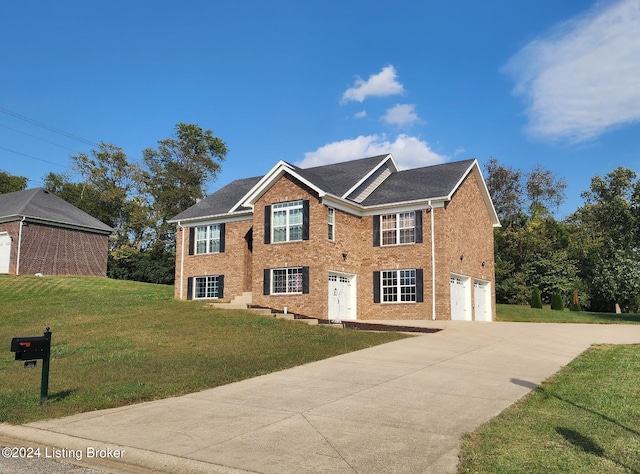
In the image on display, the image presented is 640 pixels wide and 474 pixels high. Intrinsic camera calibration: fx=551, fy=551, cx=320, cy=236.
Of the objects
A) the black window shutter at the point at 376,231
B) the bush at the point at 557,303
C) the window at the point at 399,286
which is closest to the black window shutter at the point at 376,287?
the window at the point at 399,286

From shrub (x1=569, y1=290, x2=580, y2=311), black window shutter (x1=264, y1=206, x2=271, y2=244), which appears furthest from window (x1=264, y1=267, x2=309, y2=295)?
shrub (x1=569, y1=290, x2=580, y2=311)

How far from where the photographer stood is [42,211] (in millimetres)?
40938

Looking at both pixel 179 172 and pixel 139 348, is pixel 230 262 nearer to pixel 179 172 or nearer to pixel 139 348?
pixel 139 348

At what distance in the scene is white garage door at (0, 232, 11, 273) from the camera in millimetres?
38812

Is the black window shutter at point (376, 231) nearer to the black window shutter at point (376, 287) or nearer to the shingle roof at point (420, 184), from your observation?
the shingle roof at point (420, 184)

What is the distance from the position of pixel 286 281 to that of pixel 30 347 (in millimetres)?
16401

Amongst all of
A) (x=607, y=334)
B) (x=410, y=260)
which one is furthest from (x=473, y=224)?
(x=607, y=334)

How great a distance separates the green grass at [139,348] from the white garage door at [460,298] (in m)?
8.47

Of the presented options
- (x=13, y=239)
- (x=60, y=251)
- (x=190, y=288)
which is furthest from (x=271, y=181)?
(x=60, y=251)

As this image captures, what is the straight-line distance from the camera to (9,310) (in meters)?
23.3

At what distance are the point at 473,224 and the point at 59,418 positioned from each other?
77.5ft

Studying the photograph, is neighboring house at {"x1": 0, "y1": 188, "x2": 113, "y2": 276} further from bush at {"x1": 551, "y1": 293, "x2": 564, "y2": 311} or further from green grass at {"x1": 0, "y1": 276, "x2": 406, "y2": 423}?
bush at {"x1": 551, "y1": 293, "x2": 564, "y2": 311}

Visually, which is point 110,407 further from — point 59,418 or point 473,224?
point 473,224

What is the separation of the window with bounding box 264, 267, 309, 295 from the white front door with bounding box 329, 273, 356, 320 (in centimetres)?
121
